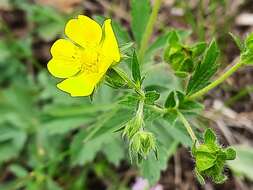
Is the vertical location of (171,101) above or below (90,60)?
below

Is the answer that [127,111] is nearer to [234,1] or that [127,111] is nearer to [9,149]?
[9,149]

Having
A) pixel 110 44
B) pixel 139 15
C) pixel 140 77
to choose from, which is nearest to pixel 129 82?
pixel 140 77

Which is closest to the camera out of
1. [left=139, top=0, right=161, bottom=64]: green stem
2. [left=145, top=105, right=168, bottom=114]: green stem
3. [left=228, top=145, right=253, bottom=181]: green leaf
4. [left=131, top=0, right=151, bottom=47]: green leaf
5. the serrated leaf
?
the serrated leaf

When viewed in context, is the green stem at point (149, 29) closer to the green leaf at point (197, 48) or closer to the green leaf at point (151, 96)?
the green leaf at point (197, 48)

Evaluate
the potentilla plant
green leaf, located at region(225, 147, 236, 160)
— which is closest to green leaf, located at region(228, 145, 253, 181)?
the potentilla plant

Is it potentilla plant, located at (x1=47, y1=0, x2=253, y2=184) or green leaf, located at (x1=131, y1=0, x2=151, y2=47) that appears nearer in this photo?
potentilla plant, located at (x1=47, y1=0, x2=253, y2=184)

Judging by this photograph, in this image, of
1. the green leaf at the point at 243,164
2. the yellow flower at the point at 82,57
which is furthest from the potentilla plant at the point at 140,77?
the green leaf at the point at 243,164

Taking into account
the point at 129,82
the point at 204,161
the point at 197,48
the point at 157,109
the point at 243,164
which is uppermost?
the point at 197,48

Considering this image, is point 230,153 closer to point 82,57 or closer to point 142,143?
point 142,143

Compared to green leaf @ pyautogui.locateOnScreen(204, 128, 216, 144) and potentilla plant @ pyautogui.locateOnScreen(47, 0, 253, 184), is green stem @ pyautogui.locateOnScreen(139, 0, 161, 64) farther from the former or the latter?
green leaf @ pyautogui.locateOnScreen(204, 128, 216, 144)
